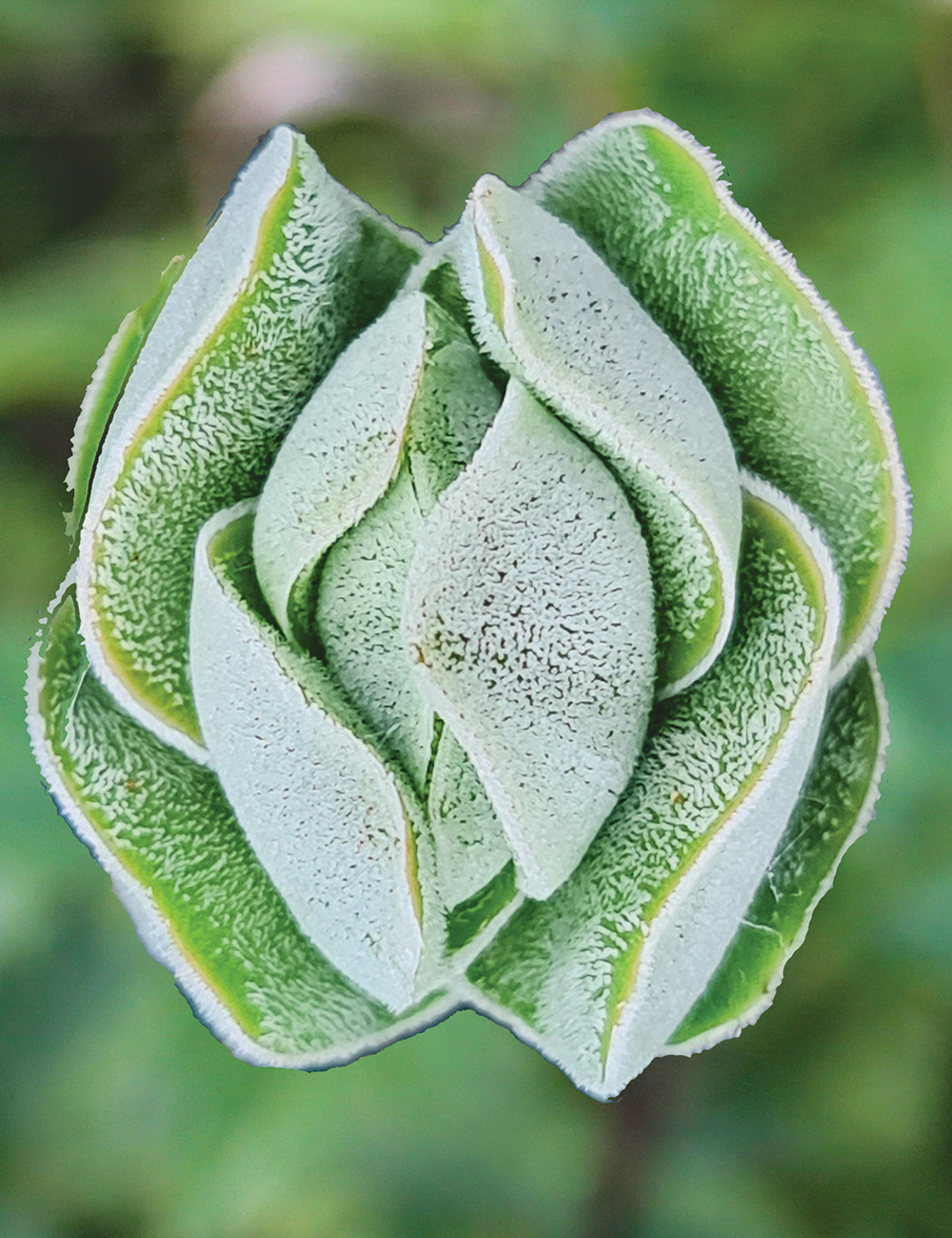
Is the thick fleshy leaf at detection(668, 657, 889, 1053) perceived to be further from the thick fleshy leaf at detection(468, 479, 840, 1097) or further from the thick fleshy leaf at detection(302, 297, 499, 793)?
the thick fleshy leaf at detection(302, 297, 499, 793)

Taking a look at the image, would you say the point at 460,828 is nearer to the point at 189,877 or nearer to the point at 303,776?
the point at 303,776

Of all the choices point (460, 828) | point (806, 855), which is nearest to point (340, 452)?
point (460, 828)

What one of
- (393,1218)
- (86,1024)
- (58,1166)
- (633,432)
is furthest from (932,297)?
(58,1166)

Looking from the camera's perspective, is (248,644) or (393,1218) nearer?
(248,644)

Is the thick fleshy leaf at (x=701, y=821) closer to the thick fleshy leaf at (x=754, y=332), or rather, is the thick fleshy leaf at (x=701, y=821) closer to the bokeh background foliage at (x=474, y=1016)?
the thick fleshy leaf at (x=754, y=332)

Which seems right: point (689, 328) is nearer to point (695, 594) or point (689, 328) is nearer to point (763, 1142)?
point (695, 594)

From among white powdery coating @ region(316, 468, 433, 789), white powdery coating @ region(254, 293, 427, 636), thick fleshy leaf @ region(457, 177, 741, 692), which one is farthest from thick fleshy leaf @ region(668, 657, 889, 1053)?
white powdery coating @ region(254, 293, 427, 636)
